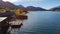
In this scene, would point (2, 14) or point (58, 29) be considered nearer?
point (2, 14)

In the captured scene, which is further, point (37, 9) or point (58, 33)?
point (58, 33)

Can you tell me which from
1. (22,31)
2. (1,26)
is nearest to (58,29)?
(22,31)

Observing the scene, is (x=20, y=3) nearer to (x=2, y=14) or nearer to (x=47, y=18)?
(x=2, y=14)

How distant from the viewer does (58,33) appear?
5230 millimetres

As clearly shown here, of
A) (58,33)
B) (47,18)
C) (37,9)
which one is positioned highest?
(37,9)

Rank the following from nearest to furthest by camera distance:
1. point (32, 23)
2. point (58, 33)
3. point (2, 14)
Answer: point (2, 14) → point (58, 33) → point (32, 23)

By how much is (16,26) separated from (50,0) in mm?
1697

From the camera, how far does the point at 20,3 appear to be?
4.43 metres

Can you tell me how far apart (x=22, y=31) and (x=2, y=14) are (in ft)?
4.12

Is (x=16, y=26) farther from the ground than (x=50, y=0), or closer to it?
closer to it

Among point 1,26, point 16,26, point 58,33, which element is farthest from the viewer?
point 16,26

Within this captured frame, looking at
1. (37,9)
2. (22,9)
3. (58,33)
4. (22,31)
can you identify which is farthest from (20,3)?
(58,33)

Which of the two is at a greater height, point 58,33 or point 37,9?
point 37,9

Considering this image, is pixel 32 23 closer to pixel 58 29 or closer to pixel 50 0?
pixel 58 29
